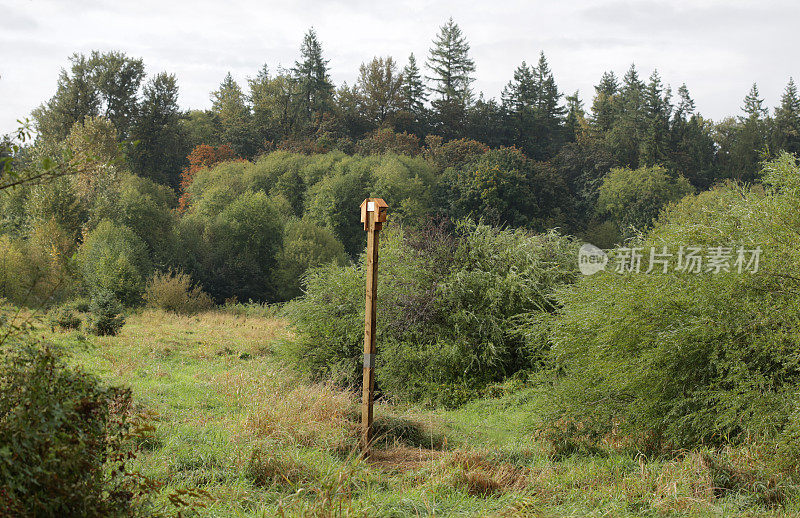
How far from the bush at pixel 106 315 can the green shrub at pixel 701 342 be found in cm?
1196

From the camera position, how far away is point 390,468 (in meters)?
6.50

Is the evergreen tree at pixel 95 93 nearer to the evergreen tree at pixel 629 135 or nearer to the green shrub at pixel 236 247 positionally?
the green shrub at pixel 236 247

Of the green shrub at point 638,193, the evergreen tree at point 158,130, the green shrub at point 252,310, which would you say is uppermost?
the evergreen tree at point 158,130

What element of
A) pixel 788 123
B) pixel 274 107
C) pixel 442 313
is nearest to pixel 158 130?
pixel 274 107

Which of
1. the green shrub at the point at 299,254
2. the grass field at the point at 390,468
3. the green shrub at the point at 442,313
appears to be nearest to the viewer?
the grass field at the point at 390,468

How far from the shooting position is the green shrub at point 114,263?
23.8m

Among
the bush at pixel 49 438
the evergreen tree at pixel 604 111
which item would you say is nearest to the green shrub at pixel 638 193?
the evergreen tree at pixel 604 111

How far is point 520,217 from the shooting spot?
111ft

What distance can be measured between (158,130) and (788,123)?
44838 mm

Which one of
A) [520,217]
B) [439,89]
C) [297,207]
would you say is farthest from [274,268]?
[439,89]

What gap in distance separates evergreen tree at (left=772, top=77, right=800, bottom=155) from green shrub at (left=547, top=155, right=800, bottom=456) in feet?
138

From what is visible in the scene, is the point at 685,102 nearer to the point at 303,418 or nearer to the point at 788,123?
the point at 788,123

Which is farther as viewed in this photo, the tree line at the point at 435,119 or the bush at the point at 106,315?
the tree line at the point at 435,119

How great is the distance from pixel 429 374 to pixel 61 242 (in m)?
19.3
